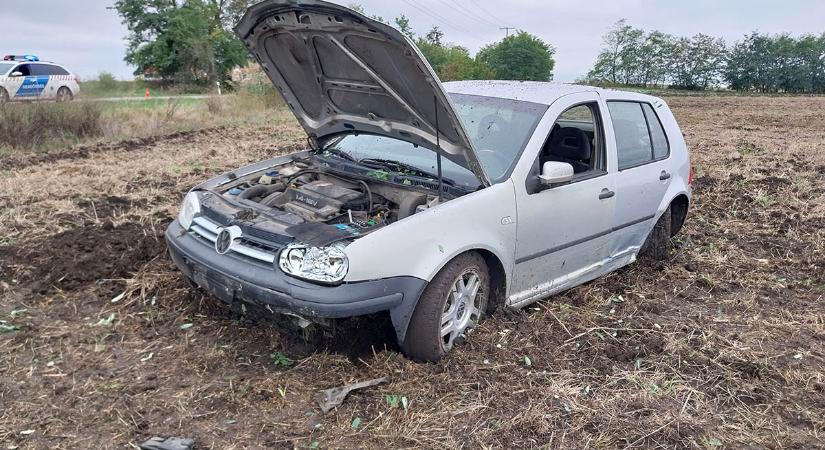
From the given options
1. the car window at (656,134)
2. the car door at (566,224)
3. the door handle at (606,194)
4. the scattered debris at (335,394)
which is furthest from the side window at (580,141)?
the scattered debris at (335,394)

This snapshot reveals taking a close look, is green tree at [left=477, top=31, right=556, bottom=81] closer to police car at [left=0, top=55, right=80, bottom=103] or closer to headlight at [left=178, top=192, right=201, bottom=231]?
police car at [left=0, top=55, right=80, bottom=103]

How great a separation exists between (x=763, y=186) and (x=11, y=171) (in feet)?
34.4

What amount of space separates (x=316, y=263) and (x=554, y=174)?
63.5 inches

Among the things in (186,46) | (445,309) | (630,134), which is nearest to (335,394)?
(445,309)

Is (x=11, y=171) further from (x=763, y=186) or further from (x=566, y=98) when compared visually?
(x=763, y=186)

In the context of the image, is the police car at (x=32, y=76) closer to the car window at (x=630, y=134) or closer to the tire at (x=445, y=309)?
the car window at (x=630, y=134)

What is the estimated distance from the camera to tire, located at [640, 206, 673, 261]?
5277 mm

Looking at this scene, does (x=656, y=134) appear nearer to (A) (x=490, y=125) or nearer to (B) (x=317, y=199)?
(A) (x=490, y=125)

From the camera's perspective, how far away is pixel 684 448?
2.91 m

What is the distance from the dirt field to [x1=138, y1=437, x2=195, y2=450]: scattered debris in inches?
3.7

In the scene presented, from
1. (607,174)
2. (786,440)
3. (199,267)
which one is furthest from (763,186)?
(199,267)

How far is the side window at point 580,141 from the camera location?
14.8ft

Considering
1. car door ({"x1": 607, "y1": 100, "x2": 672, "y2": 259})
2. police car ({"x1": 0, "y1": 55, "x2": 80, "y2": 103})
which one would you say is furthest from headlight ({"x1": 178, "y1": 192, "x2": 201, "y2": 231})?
police car ({"x1": 0, "y1": 55, "x2": 80, "y2": 103})

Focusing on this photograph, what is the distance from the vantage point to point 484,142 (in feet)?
13.3
